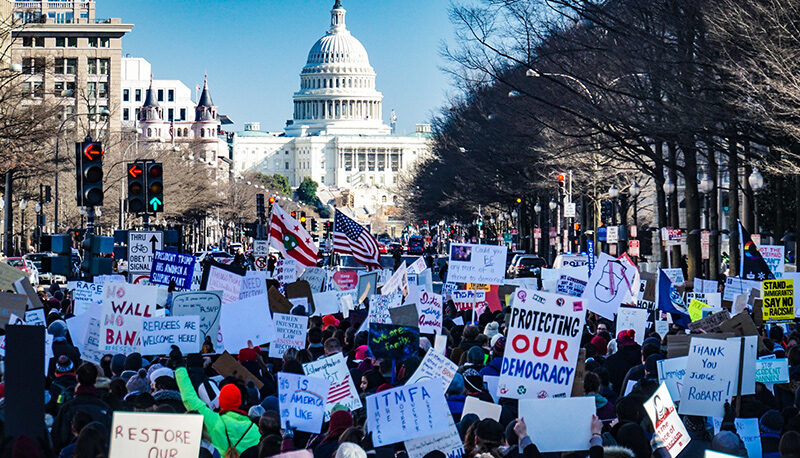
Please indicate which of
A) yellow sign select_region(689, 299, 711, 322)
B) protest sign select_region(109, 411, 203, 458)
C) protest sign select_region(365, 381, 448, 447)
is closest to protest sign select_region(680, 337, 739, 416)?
protest sign select_region(365, 381, 448, 447)

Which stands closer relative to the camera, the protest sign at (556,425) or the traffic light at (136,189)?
the protest sign at (556,425)

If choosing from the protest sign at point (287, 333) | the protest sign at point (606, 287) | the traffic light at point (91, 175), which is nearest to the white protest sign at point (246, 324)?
the protest sign at point (287, 333)

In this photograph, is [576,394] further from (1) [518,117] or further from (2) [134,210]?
(1) [518,117]

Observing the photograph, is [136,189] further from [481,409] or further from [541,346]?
[481,409]

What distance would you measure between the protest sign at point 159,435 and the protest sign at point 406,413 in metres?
2.01

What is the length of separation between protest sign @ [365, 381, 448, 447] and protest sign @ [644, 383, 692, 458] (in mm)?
1262

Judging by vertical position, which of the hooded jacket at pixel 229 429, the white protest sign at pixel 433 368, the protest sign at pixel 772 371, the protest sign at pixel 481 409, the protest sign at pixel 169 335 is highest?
the protest sign at pixel 169 335

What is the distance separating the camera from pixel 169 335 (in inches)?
584

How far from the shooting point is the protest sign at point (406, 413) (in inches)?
374

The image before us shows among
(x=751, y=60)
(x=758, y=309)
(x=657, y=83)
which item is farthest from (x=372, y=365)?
(x=657, y=83)

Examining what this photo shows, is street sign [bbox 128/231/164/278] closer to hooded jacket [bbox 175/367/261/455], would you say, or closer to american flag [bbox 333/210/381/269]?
american flag [bbox 333/210/381/269]

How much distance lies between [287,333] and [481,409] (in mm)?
5342

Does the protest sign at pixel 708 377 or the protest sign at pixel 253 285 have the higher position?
the protest sign at pixel 253 285

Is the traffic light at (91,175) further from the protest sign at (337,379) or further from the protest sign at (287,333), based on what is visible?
the protest sign at (337,379)
